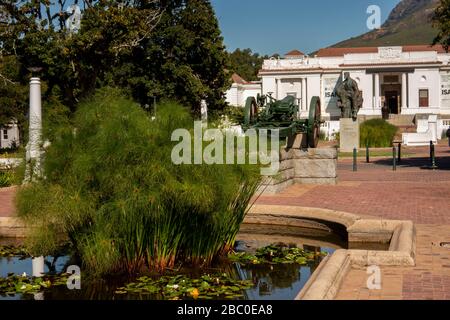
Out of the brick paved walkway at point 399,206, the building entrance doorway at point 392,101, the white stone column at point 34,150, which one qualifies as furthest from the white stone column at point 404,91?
the white stone column at point 34,150

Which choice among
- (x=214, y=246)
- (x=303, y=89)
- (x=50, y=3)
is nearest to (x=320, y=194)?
(x=214, y=246)

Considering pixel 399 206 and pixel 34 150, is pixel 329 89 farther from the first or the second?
pixel 34 150

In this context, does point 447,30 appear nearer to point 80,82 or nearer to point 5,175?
point 5,175

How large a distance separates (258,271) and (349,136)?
3001 centimetres

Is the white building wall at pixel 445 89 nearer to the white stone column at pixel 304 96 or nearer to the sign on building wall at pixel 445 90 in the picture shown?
the sign on building wall at pixel 445 90

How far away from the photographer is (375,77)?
252ft

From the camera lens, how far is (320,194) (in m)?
15.9

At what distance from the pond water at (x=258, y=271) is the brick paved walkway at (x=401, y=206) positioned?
1037 mm

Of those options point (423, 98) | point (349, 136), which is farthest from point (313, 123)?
point (423, 98)

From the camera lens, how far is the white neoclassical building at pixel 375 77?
7481cm

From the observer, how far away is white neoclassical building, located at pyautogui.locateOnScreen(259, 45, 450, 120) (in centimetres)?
7481

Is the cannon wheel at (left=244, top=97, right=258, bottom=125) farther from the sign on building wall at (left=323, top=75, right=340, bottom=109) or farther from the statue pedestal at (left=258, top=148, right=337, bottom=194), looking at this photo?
the sign on building wall at (left=323, top=75, right=340, bottom=109)

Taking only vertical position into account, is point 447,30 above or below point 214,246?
above
